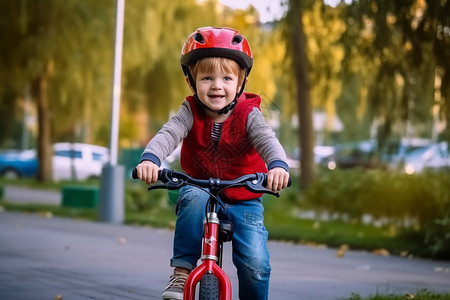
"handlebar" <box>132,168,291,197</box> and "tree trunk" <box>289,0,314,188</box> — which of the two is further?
"tree trunk" <box>289,0,314,188</box>

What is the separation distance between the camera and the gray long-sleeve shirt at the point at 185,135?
462cm

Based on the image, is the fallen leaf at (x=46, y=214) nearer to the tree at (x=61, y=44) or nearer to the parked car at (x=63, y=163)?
the tree at (x=61, y=44)

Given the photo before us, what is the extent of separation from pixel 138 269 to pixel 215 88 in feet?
15.5

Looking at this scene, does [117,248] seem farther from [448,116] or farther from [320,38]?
[320,38]

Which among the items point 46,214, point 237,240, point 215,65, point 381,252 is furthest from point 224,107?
point 46,214

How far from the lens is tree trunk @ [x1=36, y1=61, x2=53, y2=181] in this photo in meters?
27.6

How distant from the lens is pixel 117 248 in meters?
11.6

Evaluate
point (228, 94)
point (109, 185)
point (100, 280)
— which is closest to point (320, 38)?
point (109, 185)

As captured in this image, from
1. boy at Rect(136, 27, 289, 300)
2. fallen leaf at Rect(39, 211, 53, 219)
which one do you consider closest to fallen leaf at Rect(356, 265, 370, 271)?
boy at Rect(136, 27, 289, 300)

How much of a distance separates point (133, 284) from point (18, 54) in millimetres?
17982

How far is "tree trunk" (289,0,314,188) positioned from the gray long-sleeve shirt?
1310 cm

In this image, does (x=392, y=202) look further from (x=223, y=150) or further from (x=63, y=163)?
(x=63, y=163)

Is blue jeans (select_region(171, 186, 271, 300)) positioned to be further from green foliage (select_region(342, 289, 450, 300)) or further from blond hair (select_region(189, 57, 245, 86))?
green foliage (select_region(342, 289, 450, 300))

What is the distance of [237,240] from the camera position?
4812 millimetres
